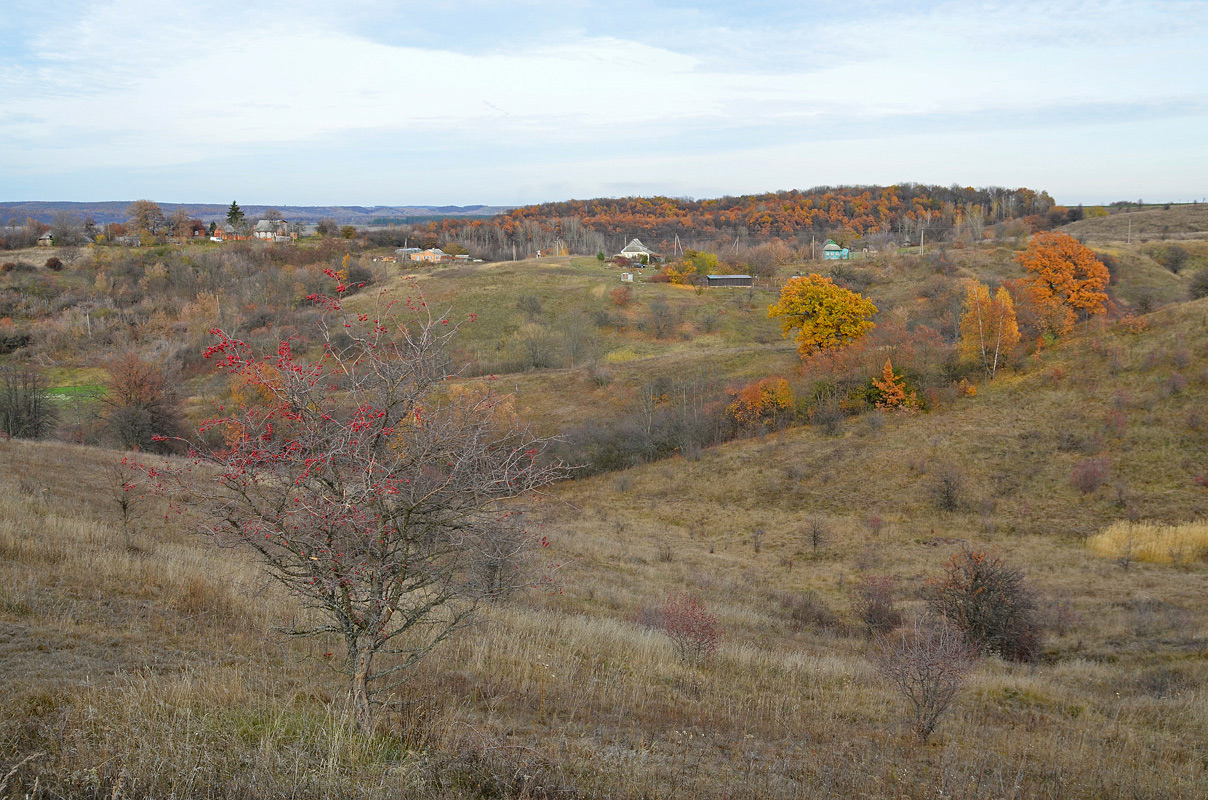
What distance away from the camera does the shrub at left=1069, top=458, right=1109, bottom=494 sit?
91.5ft

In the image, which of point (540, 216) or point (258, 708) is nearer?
point (258, 708)

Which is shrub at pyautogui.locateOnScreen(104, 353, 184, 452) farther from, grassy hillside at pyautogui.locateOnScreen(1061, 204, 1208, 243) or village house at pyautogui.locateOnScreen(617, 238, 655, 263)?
grassy hillside at pyautogui.locateOnScreen(1061, 204, 1208, 243)

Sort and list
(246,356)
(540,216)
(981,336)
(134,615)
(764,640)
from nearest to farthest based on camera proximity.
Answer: (246,356), (134,615), (764,640), (981,336), (540,216)

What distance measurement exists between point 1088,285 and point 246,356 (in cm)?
5370

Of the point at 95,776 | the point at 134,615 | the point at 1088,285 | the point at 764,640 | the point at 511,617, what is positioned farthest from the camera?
the point at 1088,285

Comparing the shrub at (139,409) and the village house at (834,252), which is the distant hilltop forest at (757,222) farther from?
the shrub at (139,409)

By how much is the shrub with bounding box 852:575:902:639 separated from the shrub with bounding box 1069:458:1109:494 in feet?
50.0

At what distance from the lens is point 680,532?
98.7ft

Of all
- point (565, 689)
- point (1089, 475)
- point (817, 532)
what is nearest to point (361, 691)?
point (565, 689)

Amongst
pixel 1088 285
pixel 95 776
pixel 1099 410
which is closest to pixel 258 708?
pixel 95 776

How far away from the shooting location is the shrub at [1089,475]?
27.9m

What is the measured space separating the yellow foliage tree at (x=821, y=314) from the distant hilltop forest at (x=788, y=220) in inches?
2614

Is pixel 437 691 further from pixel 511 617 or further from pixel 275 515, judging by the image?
pixel 511 617

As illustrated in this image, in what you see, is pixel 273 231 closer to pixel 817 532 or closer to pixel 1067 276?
pixel 1067 276
